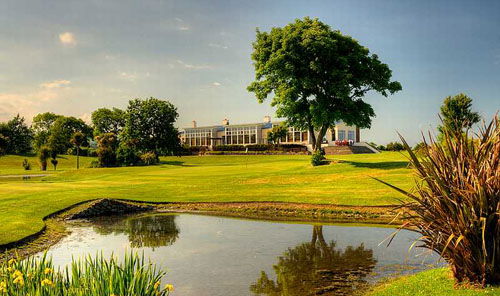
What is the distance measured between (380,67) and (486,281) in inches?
1578

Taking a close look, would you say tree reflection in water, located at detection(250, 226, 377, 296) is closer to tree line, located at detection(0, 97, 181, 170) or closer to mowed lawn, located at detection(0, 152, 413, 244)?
mowed lawn, located at detection(0, 152, 413, 244)

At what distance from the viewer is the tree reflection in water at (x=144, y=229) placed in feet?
60.6

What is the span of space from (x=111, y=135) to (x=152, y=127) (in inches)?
528

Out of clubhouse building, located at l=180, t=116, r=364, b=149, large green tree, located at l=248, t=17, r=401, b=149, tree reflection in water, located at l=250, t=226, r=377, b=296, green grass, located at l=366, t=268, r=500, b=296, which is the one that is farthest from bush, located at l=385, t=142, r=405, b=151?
green grass, located at l=366, t=268, r=500, b=296

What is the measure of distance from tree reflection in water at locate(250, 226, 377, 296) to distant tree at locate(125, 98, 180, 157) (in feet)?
247

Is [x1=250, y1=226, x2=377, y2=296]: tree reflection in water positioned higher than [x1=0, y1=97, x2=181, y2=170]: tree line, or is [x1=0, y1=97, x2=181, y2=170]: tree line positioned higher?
[x1=0, y1=97, x2=181, y2=170]: tree line

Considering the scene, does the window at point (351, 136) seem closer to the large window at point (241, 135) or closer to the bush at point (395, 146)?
the bush at point (395, 146)

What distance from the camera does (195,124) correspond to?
13662 cm

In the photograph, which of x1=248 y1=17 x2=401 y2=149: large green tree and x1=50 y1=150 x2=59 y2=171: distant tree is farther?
x1=50 y1=150 x2=59 y2=171: distant tree

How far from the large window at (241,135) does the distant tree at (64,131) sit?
140 ft

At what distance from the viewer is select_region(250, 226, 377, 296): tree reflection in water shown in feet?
37.8

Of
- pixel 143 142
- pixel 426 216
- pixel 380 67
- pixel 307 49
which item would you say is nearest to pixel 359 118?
pixel 380 67

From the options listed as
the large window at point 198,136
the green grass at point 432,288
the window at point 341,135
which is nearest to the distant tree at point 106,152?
the large window at point 198,136

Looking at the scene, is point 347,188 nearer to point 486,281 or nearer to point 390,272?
point 390,272
